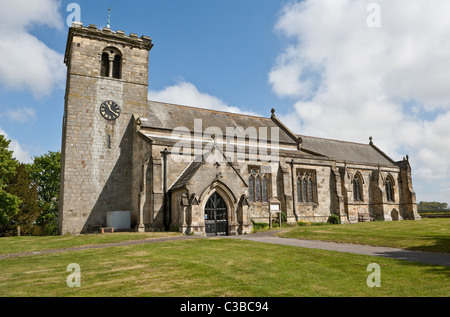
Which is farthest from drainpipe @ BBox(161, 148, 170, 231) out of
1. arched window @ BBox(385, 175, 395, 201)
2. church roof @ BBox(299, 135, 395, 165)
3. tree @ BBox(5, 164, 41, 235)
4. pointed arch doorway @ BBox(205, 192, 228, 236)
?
arched window @ BBox(385, 175, 395, 201)

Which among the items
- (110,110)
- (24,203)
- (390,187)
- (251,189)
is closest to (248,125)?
(251,189)

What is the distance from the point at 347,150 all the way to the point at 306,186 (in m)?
14.4

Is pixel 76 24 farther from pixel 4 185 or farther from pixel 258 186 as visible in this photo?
pixel 258 186

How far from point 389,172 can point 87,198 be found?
37106 mm

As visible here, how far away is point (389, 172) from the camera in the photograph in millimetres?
42281

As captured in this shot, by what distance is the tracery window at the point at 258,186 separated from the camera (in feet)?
97.7

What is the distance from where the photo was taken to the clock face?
2867 cm

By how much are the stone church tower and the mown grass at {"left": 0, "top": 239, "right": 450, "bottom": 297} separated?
1410cm

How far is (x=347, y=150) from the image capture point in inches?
1745

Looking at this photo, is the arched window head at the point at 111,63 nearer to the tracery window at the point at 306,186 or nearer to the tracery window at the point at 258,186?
the tracery window at the point at 258,186

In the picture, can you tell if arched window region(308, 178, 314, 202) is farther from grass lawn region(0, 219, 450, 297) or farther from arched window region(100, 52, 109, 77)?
arched window region(100, 52, 109, 77)
